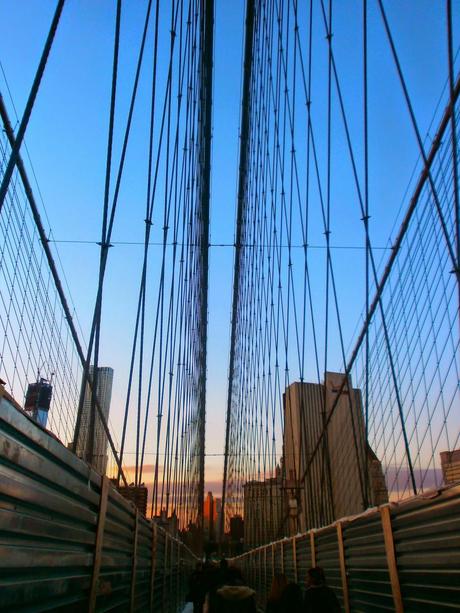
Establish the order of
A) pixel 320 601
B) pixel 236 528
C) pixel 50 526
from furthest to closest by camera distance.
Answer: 1. pixel 236 528
2. pixel 320 601
3. pixel 50 526

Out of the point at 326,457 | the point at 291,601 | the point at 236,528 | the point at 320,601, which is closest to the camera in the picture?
the point at 320,601

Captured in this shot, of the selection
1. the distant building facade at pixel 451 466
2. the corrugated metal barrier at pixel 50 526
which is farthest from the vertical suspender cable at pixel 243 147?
the corrugated metal barrier at pixel 50 526

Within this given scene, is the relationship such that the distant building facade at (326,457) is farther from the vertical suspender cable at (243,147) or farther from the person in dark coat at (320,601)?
the vertical suspender cable at (243,147)

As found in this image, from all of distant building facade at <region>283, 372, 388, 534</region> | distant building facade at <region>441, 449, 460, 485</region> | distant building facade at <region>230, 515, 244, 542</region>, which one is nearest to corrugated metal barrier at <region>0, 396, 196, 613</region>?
distant building facade at <region>441, 449, 460, 485</region>

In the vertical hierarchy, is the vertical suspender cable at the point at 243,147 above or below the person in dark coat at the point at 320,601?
above

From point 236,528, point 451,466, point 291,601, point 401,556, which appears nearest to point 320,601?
point 291,601

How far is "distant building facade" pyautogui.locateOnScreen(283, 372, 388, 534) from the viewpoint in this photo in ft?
28.6

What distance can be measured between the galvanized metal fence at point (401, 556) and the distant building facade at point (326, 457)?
132 inches

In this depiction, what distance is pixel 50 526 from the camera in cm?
161

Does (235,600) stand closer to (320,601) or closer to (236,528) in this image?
(320,601)

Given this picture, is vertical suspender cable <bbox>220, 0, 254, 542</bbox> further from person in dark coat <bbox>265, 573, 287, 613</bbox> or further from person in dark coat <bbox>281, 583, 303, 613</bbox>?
person in dark coat <bbox>281, 583, 303, 613</bbox>

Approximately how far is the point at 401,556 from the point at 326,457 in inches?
245

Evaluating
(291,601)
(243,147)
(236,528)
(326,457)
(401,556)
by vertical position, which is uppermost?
(243,147)

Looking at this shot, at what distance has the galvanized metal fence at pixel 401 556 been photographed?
6.50ft
